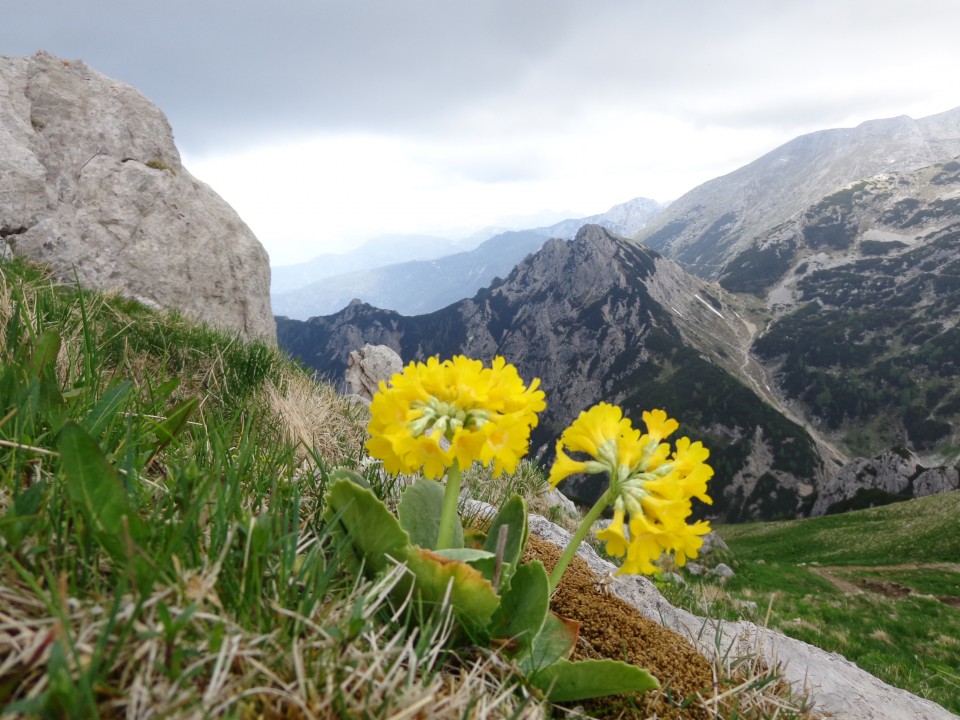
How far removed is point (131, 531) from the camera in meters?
1.60

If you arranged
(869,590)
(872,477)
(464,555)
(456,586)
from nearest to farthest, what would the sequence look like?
(456,586) < (464,555) < (869,590) < (872,477)

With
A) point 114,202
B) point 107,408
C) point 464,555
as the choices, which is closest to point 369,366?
point 114,202

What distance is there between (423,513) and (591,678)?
1.04 m

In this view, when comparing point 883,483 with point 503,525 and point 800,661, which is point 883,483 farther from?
point 503,525

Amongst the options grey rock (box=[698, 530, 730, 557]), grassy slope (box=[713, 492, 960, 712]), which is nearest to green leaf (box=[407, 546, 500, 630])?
grassy slope (box=[713, 492, 960, 712])

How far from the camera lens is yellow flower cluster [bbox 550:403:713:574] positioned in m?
1.94

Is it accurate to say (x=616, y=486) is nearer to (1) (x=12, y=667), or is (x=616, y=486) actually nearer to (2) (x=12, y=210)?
(1) (x=12, y=667)

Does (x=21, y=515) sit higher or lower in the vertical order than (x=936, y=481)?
higher

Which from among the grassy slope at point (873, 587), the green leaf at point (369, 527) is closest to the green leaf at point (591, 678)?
the green leaf at point (369, 527)

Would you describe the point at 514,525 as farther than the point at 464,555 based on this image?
Yes

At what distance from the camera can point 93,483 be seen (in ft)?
5.30

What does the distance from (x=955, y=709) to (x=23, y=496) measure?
1784 centimetres

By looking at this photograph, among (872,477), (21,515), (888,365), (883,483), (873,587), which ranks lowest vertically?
(883,483)

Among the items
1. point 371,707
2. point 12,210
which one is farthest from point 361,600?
point 12,210
